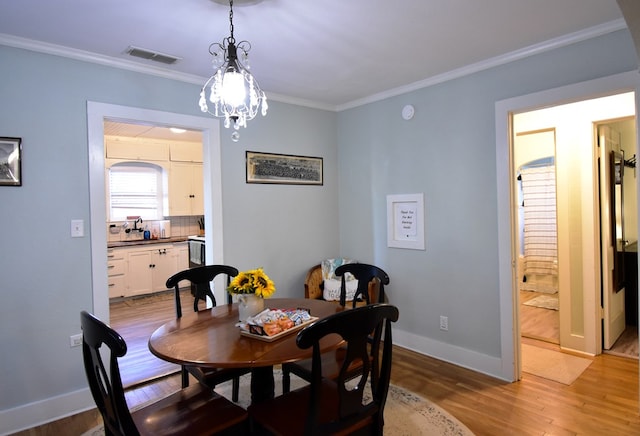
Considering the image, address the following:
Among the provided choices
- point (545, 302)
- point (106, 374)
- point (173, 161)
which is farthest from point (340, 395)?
point (173, 161)

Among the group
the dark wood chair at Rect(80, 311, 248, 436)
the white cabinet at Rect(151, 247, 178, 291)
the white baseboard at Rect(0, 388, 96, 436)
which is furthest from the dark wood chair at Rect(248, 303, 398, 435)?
the white cabinet at Rect(151, 247, 178, 291)

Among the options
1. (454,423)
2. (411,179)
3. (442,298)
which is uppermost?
(411,179)

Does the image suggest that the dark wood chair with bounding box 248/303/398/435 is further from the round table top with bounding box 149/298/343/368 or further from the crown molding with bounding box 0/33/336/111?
the crown molding with bounding box 0/33/336/111

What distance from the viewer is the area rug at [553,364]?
295 cm

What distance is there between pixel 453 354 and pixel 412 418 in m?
1.01

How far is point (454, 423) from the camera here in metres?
2.35

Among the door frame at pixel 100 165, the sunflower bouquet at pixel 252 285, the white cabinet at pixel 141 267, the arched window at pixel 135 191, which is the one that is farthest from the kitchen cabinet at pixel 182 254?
the sunflower bouquet at pixel 252 285

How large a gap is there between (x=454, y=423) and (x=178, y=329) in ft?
5.71

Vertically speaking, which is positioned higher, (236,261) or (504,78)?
(504,78)

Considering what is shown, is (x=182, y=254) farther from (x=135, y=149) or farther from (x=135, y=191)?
(x=135, y=149)

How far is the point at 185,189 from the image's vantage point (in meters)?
6.36

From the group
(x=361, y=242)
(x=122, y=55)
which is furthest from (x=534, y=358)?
(x=122, y=55)

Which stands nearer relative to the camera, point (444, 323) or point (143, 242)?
point (444, 323)

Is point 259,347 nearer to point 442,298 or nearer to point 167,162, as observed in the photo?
point 442,298
